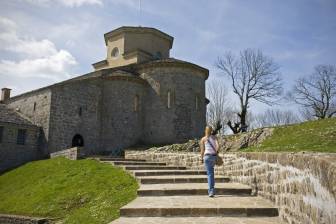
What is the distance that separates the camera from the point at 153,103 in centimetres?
2862

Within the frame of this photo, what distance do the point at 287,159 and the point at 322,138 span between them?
1049 cm

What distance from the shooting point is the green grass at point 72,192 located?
29.1 feet

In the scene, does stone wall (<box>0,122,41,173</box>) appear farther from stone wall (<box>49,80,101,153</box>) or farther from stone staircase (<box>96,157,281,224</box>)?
stone staircase (<box>96,157,281,224</box>)

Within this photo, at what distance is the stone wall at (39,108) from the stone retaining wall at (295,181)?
19.7 m

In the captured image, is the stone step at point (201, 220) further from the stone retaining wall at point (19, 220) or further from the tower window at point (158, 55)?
the tower window at point (158, 55)

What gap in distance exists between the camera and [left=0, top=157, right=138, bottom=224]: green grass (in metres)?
8.87

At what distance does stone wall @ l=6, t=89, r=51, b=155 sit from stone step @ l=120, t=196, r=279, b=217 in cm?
2003

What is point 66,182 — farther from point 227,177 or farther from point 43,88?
point 43,88

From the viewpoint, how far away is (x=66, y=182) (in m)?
13.9

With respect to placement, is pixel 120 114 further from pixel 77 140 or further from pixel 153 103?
pixel 77 140

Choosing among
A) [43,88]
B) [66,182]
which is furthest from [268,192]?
[43,88]

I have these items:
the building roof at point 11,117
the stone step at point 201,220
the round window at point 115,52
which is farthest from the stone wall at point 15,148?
the stone step at point 201,220

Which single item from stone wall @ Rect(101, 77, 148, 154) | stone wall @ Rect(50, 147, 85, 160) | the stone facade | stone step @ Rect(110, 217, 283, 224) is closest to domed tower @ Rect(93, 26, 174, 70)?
the stone facade

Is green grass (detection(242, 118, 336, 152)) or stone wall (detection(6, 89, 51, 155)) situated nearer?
green grass (detection(242, 118, 336, 152))
